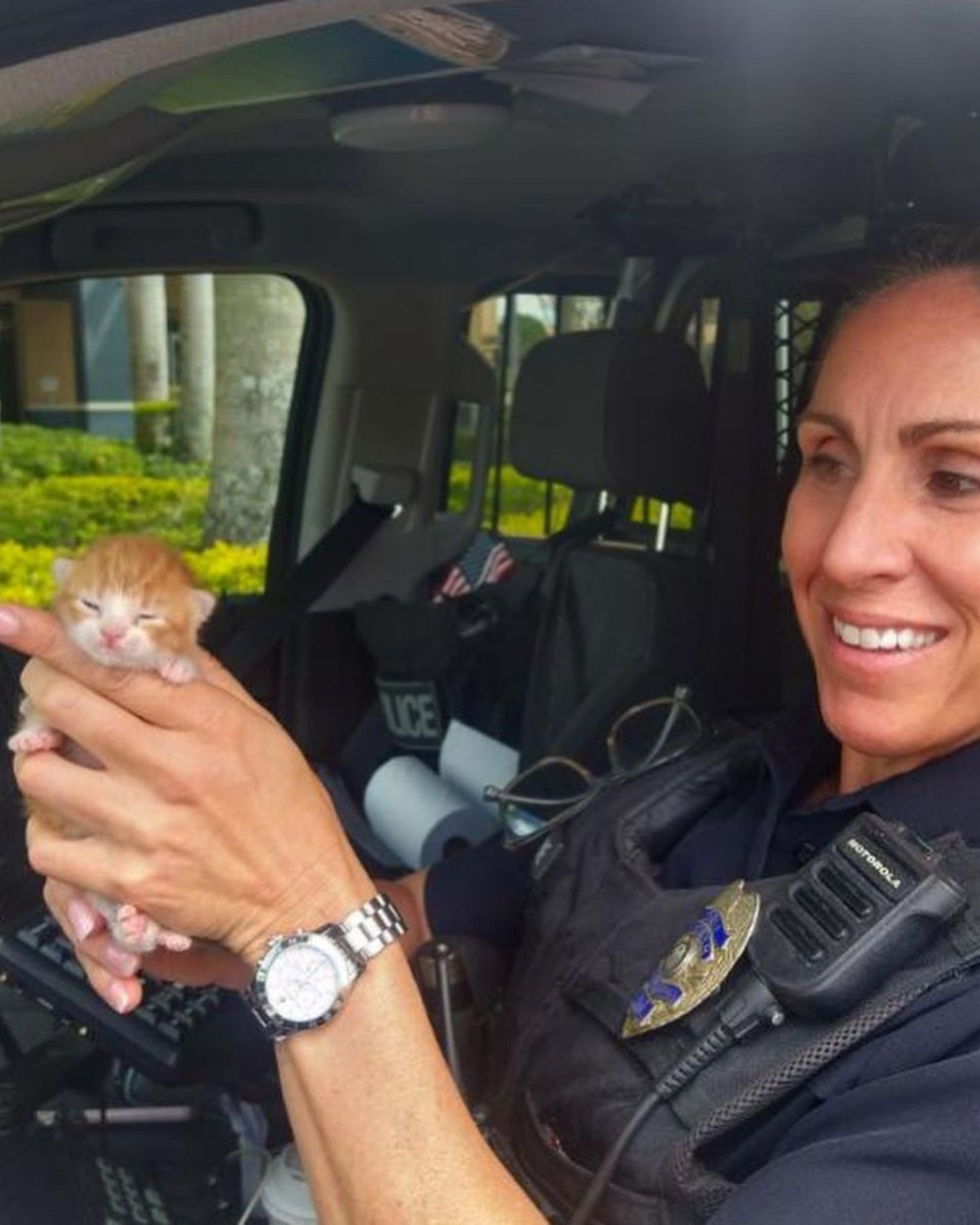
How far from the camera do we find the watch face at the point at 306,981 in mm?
1229

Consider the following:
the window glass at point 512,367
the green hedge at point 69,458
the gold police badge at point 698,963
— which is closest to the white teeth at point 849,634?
the gold police badge at point 698,963

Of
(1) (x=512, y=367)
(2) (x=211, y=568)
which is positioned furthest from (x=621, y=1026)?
(2) (x=211, y=568)

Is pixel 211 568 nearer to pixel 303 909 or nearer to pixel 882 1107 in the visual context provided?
pixel 303 909

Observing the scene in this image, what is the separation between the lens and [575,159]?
262 centimetres

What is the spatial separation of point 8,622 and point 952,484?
2.86ft

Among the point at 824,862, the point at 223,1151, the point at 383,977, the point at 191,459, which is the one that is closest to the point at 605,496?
the point at 223,1151

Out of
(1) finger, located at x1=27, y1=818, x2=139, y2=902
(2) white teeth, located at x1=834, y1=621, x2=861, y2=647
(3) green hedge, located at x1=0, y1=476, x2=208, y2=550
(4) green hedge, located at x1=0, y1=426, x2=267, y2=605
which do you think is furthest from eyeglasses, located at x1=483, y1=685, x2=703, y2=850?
(3) green hedge, located at x1=0, y1=476, x2=208, y2=550

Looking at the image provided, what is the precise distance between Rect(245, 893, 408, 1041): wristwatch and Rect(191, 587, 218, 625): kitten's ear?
280mm

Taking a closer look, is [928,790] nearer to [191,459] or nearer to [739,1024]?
[739,1024]

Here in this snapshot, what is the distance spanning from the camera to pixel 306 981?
1229 millimetres

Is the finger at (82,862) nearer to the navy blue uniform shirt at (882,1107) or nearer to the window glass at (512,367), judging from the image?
the navy blue uniform shirt at (882,1107)

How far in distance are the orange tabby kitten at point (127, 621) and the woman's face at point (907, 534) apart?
0.65 m

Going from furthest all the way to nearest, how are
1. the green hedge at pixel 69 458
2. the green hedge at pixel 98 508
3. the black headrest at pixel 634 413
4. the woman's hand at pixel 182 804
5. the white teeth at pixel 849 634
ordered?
the green hedge at pixel 69 458, the green hedge at pixel 98 508, the black headrest at pixel 634 413, the white teeth at pixel 849 634, the woman's hand at pixel 182 804

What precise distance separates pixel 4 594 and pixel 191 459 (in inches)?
143
